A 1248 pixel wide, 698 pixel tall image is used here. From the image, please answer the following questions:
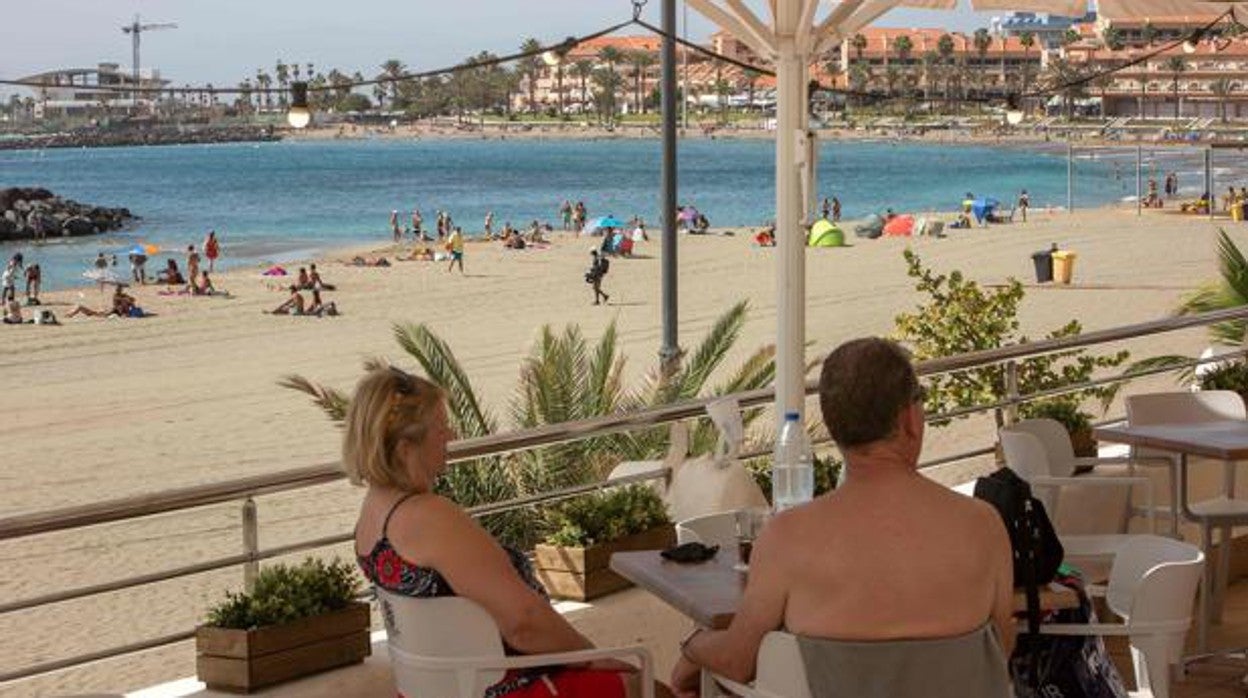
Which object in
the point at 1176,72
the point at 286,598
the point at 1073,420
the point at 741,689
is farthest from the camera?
the point at 1176,72

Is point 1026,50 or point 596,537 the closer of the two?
point 596,537

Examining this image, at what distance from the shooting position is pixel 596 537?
5379 mm

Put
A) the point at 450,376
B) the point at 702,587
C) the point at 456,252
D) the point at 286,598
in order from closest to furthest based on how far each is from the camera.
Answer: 1. the point at 702,587
2. the point at 286,598
3. the point at 450,376
4. the point at 456,252

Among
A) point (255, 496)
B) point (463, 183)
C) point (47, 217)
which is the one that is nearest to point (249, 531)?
point (255, 496)

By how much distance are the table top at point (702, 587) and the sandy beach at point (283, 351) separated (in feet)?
23.4

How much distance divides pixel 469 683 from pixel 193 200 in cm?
7927

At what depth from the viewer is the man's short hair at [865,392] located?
9.40 feet

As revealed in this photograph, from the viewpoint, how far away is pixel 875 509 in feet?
9.47

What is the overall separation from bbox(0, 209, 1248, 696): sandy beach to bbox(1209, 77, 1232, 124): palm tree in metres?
87.7

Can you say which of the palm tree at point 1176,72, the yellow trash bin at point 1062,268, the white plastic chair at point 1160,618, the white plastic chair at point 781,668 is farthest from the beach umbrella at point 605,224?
the palm tree at point 1176,72

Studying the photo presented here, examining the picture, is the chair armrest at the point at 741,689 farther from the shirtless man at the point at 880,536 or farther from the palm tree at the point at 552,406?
the palm tree at the point at 552,406

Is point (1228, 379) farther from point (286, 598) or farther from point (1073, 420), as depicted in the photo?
point (286, 598)

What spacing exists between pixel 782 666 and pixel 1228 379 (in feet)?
15.8

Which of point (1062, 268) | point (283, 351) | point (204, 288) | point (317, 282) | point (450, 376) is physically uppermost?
point (450, 376)
